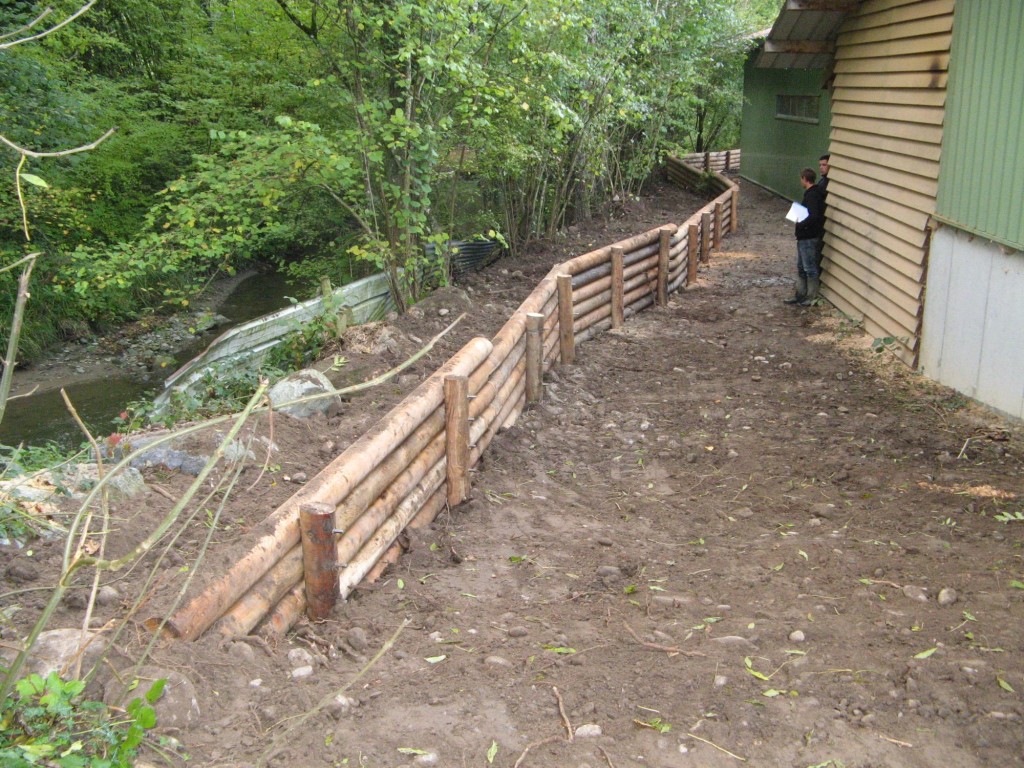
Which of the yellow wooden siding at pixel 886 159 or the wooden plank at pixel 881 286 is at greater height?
the yellow wooden siding at pixel 886 159

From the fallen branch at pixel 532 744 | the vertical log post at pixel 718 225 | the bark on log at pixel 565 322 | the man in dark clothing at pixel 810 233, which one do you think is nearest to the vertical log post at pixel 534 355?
the bark on log at pixel 565 322

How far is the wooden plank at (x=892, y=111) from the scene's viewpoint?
25.6 feet

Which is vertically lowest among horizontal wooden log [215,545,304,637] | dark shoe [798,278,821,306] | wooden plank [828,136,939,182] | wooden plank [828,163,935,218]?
horizontal wooden log [215,545,304,637]

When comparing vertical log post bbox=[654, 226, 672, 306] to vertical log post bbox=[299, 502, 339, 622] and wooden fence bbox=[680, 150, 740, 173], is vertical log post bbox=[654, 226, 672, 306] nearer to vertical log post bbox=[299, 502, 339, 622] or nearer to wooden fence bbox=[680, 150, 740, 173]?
vertical log post bbox=[299, 502, 339, 622]

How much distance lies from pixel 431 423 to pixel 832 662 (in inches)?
94.4

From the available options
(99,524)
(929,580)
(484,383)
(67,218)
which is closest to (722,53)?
(67,218)

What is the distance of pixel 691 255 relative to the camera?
12031 mm

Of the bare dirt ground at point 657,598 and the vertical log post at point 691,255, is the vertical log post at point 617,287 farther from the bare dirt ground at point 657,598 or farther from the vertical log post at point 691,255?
the vertical log post at point 691,255

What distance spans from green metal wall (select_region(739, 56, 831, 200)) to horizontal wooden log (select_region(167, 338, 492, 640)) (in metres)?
14.2

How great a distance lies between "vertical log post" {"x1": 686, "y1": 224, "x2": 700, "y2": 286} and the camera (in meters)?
12.0

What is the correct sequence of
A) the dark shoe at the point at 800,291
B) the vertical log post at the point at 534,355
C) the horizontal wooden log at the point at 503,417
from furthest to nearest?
the dark shoe at the point at 800,291, the vertical log post at the point at 534,355, the horizontal wooden log at the point at 503,417

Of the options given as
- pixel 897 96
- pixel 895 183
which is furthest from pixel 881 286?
pixel 897 96

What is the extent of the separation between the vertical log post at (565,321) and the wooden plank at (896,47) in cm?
365

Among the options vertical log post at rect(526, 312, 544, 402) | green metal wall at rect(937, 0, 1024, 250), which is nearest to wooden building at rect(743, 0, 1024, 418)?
green metal wall at rect(937, 0, 1024, 250)
